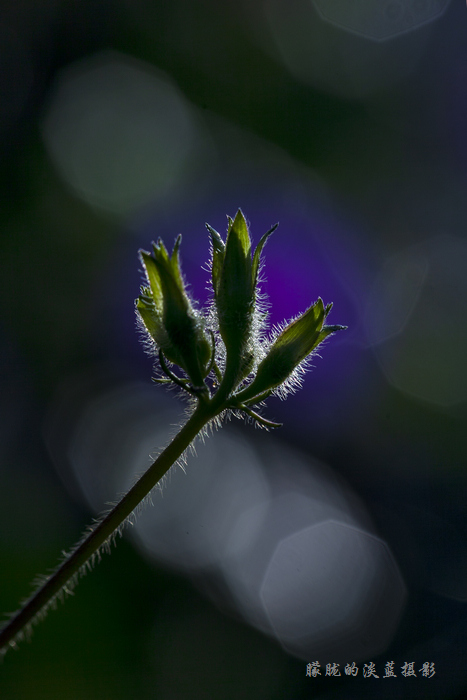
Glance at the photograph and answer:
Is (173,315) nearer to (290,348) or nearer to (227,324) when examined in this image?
(227,324)

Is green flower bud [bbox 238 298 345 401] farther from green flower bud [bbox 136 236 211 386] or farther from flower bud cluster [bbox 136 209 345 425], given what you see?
green flower bud [bbox 136 236 211 386]

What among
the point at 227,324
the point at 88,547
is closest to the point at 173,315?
the point at 227,324

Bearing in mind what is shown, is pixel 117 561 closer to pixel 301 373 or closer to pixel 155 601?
pixel 155 601

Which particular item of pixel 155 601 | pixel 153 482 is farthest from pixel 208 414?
pixel 155 601

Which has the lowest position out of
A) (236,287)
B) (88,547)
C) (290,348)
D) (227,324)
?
(88,547)

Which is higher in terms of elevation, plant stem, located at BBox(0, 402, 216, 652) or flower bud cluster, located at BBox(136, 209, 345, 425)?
flower bud cluster, located at BBox(136, 209, 345, 425)

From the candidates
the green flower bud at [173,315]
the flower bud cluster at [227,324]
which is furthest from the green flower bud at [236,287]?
the green flower bud at [173,315]

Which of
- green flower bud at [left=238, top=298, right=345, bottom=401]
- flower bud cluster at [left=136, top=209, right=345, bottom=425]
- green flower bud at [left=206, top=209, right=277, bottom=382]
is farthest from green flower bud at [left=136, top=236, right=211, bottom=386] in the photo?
green flower bud at [left=238, top=298, right=345, bottom=401]
